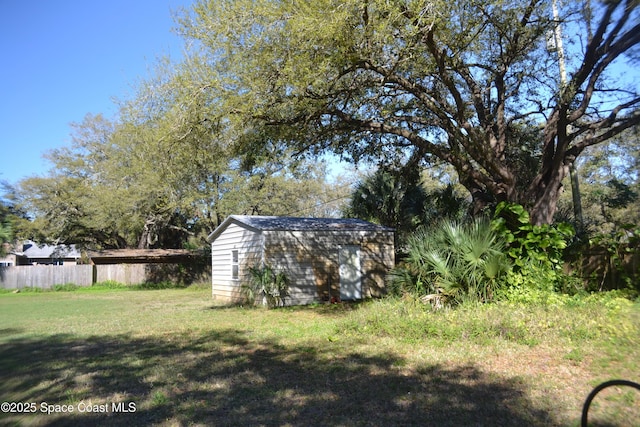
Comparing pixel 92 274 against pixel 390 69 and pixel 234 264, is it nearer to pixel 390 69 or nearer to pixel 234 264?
pixel 234 264

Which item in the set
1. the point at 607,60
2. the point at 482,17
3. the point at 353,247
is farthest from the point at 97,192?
the point at 607,60

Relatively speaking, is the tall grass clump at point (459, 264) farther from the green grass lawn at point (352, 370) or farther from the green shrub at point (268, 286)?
the green shrub at point (268, 286)

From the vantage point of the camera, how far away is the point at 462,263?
32.3 ft

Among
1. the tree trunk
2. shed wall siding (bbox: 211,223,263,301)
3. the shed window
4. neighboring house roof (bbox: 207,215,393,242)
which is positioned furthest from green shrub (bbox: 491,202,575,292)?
Result: the shed window

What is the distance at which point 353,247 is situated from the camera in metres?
17.2

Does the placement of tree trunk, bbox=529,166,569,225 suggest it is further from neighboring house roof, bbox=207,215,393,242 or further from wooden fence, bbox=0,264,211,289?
wooden fence, bbox=0,264,211,289

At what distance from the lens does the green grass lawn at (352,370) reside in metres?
4.96

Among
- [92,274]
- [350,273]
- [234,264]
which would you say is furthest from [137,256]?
[350,273]

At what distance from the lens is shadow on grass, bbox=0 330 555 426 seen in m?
4.88

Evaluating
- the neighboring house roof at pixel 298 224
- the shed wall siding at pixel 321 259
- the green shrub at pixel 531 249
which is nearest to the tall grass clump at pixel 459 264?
the green shrub at pixel 531 249

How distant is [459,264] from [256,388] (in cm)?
554

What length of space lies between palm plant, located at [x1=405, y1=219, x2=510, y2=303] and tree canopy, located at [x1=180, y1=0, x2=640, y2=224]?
2271 mm

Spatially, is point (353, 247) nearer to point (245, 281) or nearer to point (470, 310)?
point (245, 281)

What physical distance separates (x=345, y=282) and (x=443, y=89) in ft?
24.7
